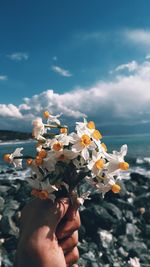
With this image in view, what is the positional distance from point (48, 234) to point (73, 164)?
1.64 ft

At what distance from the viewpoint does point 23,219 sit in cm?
279

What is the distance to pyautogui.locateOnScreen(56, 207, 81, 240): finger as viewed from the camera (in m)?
2.84

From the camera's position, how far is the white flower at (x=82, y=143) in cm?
279


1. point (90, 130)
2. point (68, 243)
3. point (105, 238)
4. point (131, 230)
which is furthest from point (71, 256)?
point (131, 230)

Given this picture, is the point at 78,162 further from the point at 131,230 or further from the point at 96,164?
the point at 131,230

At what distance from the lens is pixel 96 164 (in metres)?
2.78

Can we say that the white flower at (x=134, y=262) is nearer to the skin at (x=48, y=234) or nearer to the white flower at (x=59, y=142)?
the skin at (x=48, y=234)

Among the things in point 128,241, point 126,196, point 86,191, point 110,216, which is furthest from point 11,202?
point 86,191

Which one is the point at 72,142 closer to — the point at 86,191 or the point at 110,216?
the point at 86,191

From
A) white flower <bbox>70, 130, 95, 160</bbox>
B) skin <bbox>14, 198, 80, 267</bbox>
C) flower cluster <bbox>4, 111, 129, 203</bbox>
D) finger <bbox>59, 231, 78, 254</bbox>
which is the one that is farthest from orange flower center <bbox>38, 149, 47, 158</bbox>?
finger <bbox>59, 231, 78, 254</bbox>

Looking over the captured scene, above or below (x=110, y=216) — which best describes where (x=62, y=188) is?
above

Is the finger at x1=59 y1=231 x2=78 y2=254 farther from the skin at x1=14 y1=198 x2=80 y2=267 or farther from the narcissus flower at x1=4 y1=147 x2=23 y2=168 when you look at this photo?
the narcissus flower at x1=4 y1=147 x2=23 y2=168

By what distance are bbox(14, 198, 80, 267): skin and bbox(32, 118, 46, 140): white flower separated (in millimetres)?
465

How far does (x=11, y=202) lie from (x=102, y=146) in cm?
1183
